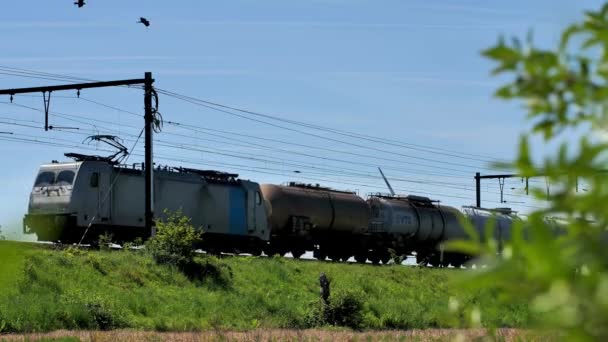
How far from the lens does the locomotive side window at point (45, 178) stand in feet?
142

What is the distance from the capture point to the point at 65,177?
4259 centimetres

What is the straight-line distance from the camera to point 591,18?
5.27 ft

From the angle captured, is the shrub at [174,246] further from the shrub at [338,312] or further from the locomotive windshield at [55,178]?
the locomotive windshield at [55,178]

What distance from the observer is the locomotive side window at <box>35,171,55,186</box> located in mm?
43375

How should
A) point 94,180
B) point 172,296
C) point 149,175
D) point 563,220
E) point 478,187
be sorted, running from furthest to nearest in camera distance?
point 478,187, point 94,180, point 149,175, point 172,296, point 563,220

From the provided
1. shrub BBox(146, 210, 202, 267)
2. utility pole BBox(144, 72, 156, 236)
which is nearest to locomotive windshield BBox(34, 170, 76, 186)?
utility pole BBox(144, 72, 156, 236)

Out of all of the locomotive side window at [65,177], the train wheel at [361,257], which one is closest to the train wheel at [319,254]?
the train wheel at [361,257]

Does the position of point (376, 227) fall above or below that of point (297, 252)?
above

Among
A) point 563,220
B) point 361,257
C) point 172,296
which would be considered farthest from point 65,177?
point 563,220

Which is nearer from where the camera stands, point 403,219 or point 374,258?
point 403,219

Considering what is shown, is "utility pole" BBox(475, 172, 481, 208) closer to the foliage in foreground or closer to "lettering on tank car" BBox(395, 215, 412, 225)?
"lettering on tank car" BBox(395, 215, 412, 225)

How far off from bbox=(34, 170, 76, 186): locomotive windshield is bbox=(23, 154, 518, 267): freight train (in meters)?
0.05

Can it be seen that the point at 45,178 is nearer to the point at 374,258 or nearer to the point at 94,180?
the point at 94,180

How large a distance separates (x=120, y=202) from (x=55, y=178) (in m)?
3.40
